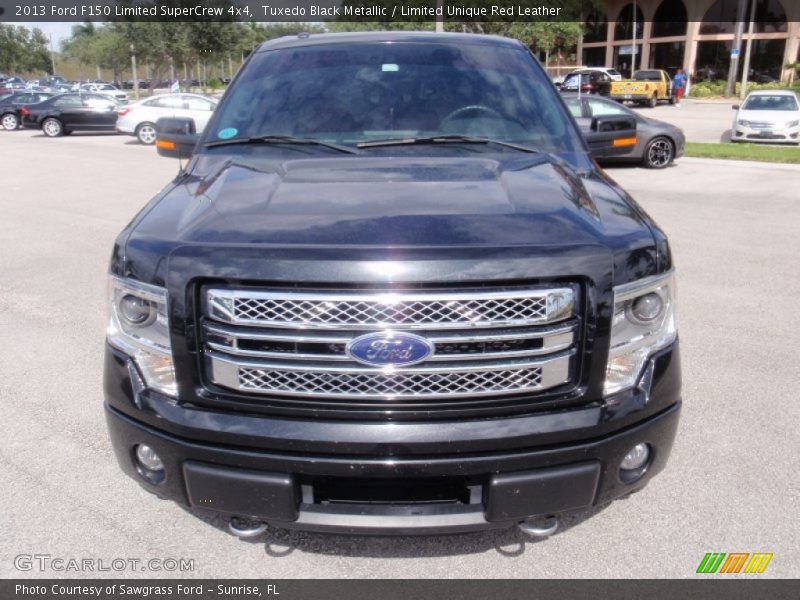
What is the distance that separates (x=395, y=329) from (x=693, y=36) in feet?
192

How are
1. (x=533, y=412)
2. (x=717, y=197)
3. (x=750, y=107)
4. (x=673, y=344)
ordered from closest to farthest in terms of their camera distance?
(x=533, y=412)
(x=673, y=344)
(x=717, y=197)
(x=750, y=107)

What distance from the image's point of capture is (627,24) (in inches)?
2324

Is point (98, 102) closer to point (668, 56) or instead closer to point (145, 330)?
point (145, 330)

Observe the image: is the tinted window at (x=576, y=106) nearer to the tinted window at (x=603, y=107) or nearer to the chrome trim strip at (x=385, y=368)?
the tinted window at (x=603, y=107)

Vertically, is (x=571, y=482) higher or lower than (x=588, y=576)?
higher

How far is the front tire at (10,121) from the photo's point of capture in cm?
2727

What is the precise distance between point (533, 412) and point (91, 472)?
2.22 meters

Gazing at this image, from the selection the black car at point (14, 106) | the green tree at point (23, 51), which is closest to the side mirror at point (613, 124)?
the black car at point (14, 106)

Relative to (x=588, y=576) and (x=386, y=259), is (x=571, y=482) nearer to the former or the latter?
(x=588, y=576)

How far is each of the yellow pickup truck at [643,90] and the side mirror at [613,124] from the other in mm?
34413

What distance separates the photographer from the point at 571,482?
2.25m

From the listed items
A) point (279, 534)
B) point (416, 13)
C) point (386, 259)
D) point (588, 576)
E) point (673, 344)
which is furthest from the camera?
point (416, 13)

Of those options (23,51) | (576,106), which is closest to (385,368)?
(576,106)
